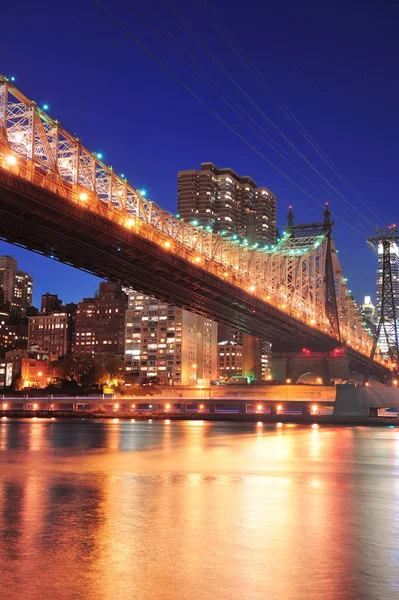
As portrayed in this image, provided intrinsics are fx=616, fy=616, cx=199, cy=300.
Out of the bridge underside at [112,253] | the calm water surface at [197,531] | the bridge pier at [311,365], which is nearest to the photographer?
the calm water surface at [197,531]

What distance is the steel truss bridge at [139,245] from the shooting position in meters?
52.9

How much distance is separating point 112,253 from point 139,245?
10.5 ft

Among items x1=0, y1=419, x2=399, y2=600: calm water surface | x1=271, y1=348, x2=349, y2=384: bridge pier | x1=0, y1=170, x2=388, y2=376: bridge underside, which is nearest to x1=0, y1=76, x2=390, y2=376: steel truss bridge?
x1=0, y1=170, x2=388, y2=376: bridge underside

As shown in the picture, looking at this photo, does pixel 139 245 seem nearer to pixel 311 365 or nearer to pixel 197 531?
pixel 197 531

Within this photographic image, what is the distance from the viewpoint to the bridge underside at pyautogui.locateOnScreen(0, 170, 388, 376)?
52.4 meters

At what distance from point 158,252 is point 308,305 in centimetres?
7633

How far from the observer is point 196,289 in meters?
90.2

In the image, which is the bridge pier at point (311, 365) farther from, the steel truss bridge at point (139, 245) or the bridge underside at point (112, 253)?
the bridge underside at point (112, 253)

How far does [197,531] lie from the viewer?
13.2 metres

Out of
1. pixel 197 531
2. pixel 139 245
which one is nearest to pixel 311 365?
pixel 139 245

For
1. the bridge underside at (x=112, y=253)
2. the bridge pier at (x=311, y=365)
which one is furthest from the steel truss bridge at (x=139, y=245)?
the bridge pier at (x=311, y=365)

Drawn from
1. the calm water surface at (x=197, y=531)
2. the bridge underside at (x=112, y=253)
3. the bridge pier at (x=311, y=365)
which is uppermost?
the bridge underside at (x=112, y=253)

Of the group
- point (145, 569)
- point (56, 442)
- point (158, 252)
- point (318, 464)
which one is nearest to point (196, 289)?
point (158, 252)

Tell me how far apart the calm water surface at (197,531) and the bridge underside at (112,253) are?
30980 mm
